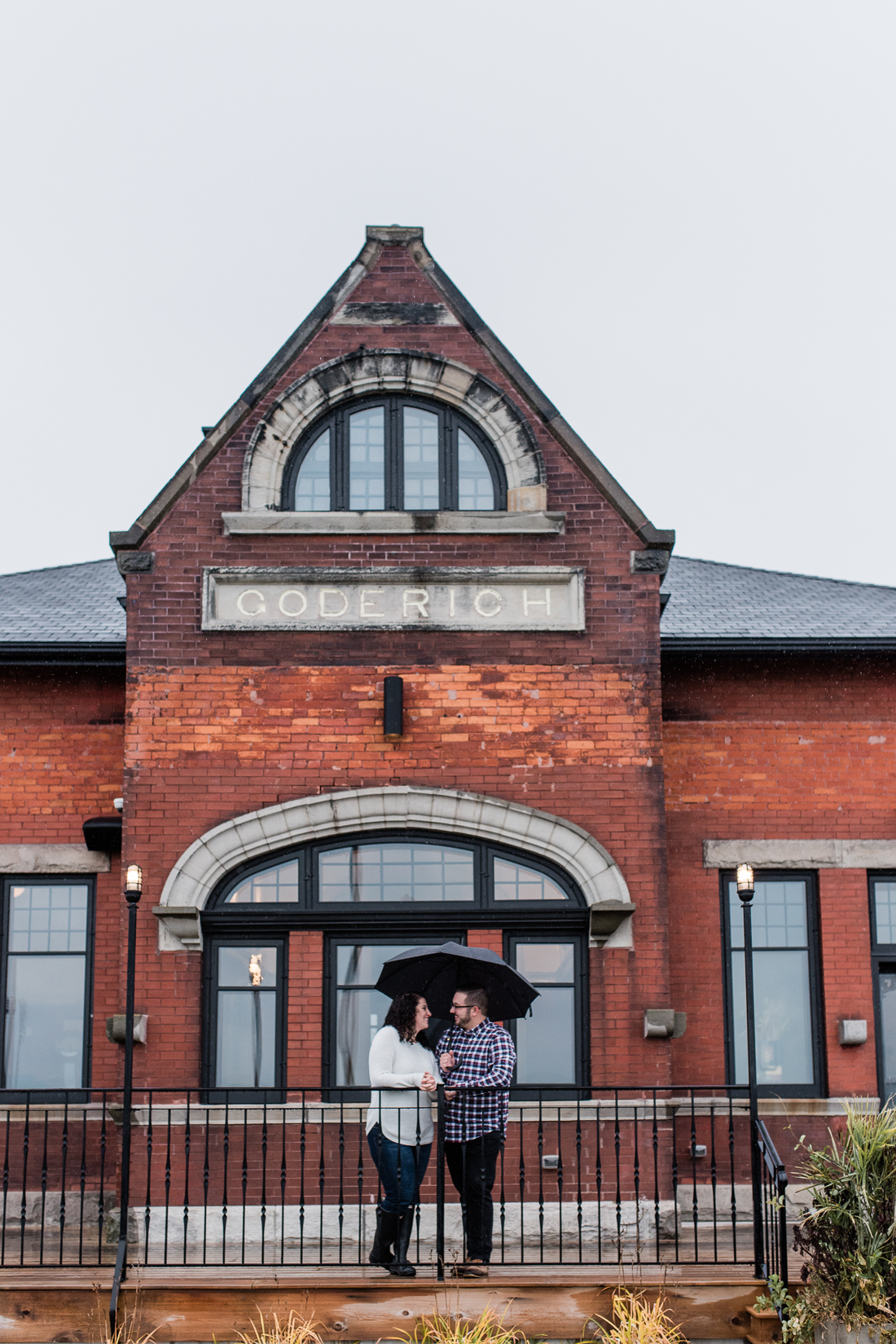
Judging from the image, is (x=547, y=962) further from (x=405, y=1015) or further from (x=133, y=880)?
(x=133, y=880)

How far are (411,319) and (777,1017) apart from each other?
23.1ft

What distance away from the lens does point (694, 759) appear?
1341cm

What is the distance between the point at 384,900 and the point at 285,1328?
3.63m

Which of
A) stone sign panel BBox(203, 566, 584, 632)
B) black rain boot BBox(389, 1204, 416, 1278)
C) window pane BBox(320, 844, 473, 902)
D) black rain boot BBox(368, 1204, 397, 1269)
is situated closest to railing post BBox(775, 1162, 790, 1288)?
black rain boot BBox(389, 1204, 416, 1278)

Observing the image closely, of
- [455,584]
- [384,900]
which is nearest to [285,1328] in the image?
[384,900]

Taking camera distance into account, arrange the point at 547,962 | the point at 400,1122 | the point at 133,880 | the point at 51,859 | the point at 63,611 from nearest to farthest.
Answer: the point at 400,1122 < the point at 133,880 < the point at 547,962 < the point at 51,859 < the point at 63,611

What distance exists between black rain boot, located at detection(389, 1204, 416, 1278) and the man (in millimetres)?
329

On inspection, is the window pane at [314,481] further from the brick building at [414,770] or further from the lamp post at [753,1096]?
the lamp post at [753,1096]

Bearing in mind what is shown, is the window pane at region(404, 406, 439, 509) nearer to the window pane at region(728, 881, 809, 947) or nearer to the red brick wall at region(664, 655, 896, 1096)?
the red brick wall at region(664, 655, 896, 1096)

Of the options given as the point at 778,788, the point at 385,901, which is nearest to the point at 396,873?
the point at 385,901

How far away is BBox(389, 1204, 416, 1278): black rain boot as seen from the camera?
366 inches

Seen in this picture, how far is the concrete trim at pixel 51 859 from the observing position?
13.0 m

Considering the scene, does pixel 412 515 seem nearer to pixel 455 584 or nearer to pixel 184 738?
pixel 455 584

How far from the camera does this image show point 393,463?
1258 cm
